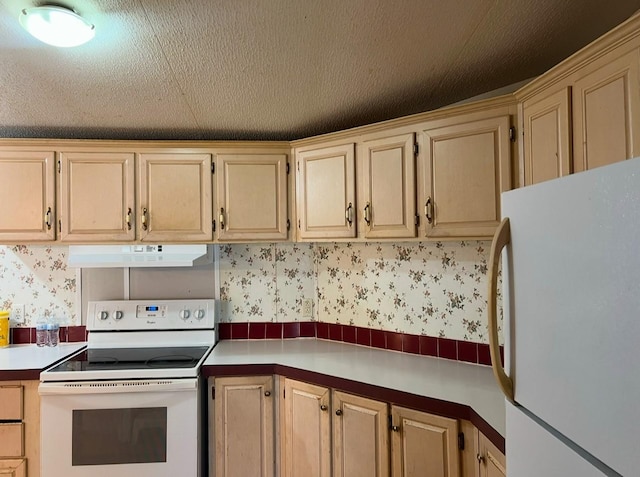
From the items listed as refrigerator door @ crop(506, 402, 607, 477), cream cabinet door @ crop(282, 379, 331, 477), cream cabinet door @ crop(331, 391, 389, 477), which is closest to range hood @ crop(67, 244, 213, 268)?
cream cabinet door @ crop(282, 379, 331, 477)

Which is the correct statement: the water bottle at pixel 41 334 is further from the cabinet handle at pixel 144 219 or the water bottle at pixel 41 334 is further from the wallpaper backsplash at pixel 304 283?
the cabinet handle at pixel 144 219

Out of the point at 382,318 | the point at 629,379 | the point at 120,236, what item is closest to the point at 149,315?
the point at 120,236

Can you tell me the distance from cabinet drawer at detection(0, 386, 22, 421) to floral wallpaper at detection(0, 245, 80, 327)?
63 centimetres

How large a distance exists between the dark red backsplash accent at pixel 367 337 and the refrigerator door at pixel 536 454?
3.48 feet

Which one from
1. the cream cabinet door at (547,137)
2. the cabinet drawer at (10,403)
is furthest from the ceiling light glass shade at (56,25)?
the cabinet drawer at (10,403)

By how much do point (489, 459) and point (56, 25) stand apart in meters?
2.01

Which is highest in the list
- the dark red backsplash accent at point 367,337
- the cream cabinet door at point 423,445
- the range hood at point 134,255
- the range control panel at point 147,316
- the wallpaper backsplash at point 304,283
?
the range hood at point 134,255

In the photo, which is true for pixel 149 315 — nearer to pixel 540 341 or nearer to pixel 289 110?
pixel 289 110

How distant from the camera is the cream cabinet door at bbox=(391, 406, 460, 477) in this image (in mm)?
1543

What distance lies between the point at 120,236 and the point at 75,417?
0.96 metres

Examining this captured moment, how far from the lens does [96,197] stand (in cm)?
229

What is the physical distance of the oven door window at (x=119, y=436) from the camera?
1.92 metres

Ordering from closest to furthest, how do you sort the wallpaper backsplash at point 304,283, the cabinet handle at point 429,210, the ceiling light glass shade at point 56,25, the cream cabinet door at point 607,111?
the cream cabinet door at point 607,111 < the ceiling light glass shade at point 56,25 < the cabinet handle at point 429,210 < the wallpaper backsplash at point 304,283

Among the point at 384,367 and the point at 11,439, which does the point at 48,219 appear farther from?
the point at 384,367
